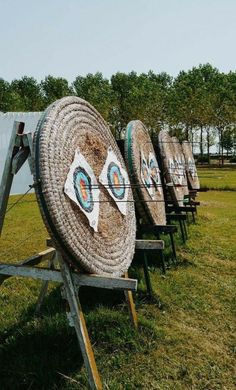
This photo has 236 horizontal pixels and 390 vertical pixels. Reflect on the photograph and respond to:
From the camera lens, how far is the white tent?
14438mm

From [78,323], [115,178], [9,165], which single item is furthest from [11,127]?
[78,323]

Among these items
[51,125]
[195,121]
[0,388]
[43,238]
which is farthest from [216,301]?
[195,121]

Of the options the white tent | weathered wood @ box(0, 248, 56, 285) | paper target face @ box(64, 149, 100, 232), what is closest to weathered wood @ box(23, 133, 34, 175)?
paper target face @ box(64, 149, 100, 232)

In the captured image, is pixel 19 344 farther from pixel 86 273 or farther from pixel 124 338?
pixel 86 273

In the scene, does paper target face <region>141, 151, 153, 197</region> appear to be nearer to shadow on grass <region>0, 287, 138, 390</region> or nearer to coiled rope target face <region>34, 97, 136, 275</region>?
coiled rope target face <region>34, 97, 136, 275</region>

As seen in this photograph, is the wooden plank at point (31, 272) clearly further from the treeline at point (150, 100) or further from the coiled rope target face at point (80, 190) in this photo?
the treeline at point (150, 100)

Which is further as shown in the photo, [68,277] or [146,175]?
[146,175]

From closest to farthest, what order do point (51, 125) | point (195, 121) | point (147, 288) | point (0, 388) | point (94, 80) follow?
1. point (51, 125)
2. point (0, 388)
3. point (147, 288)
4. point (195, 121)
5. point (94, 80)

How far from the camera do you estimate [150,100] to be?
39.8 m

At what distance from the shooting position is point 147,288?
434 cm

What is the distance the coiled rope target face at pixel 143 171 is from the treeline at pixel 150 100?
26034 millimetres

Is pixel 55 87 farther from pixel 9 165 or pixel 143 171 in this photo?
pixel 9 165

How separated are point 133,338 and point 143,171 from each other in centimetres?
217

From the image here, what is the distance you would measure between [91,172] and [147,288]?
165 cm
